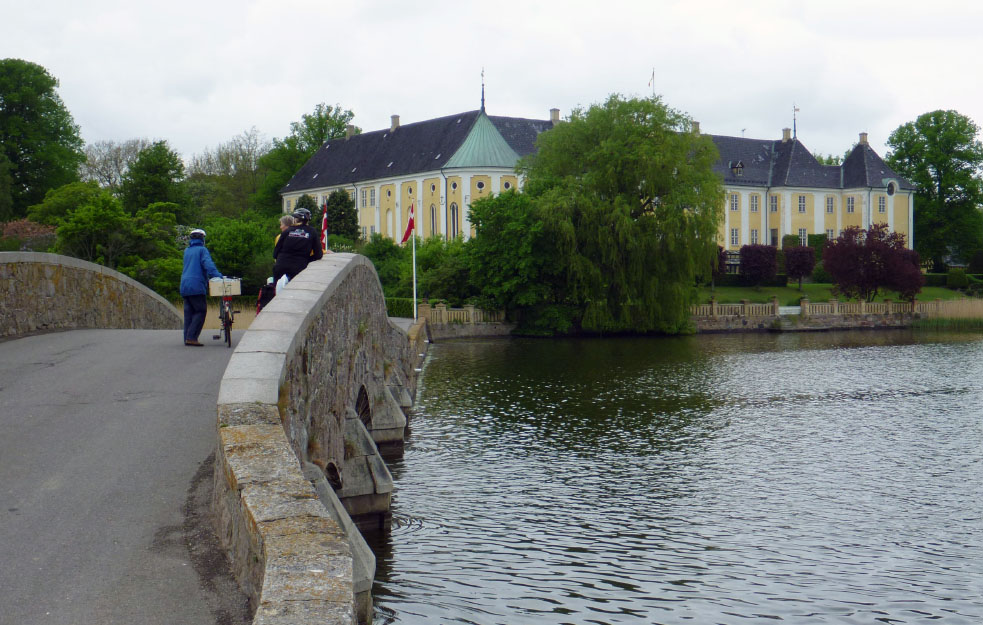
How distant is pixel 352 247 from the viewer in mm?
63031

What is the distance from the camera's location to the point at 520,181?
262 feet

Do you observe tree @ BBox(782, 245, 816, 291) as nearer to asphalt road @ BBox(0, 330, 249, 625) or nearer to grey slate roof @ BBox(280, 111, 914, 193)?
grey slate roof @ BBox(280, 111, 914, 193)

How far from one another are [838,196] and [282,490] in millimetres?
88291

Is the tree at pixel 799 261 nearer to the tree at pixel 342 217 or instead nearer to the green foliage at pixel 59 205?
the tree at pixel 342 217

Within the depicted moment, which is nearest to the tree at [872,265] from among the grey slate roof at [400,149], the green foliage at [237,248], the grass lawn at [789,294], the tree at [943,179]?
the grass lawn at [789,294]

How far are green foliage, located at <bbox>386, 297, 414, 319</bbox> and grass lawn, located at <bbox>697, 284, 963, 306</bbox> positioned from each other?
68.3 ft

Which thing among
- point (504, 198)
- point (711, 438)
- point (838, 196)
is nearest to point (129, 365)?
point (711, 438)

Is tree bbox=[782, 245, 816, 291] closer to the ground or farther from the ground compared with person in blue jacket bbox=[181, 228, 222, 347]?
farther from the ground

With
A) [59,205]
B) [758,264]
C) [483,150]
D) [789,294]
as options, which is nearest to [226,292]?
[59,205]

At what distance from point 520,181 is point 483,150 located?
4.69 metres

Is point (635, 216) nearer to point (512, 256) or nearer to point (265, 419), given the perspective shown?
point (512, 256)

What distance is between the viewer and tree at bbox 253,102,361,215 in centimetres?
9319

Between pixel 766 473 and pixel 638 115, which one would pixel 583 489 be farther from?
pixel 638 115

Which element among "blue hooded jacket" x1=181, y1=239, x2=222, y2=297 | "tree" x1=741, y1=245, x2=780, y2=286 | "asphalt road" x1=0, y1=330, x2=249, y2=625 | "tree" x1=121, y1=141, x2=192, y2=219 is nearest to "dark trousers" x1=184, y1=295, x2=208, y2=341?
"blue hooded jacket" x1=181, y1=239, x2=222, y2=297
